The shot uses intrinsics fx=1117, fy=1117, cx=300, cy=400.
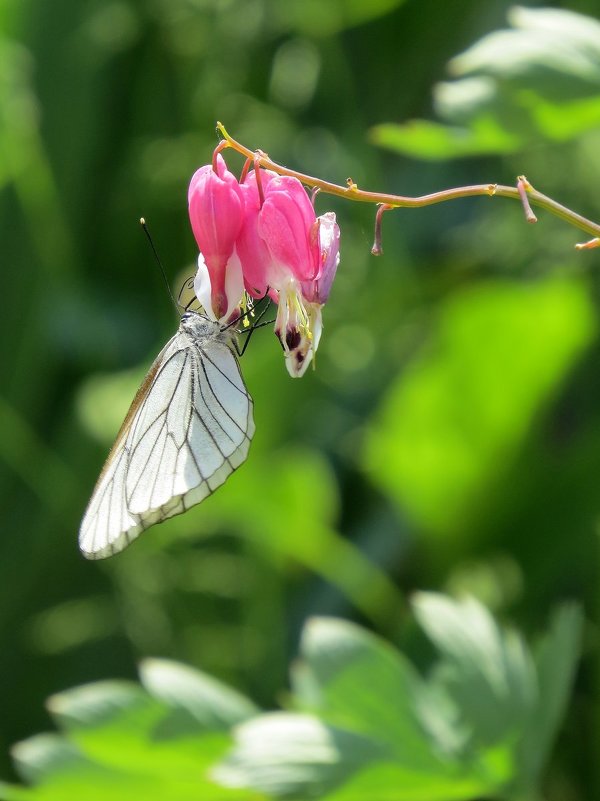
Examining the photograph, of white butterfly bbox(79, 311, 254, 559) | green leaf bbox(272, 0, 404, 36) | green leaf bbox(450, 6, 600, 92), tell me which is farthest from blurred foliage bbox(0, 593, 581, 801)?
green leaf bbox(272, 0, 404, 36)

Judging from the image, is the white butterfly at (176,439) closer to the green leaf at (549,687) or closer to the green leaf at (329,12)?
the green leaf at (549,687)

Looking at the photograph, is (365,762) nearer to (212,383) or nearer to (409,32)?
(212,383)

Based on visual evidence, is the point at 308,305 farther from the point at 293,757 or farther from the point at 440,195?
the point at 293,757

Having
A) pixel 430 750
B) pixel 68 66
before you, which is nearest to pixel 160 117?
pixel 68 66

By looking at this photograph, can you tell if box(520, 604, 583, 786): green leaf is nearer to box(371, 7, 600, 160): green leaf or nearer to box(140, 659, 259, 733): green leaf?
box(140, 659, 259, 733): green leaf

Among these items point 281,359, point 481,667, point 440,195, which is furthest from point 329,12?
point 481,667

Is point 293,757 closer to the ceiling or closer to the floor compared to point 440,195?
closer to the floor
